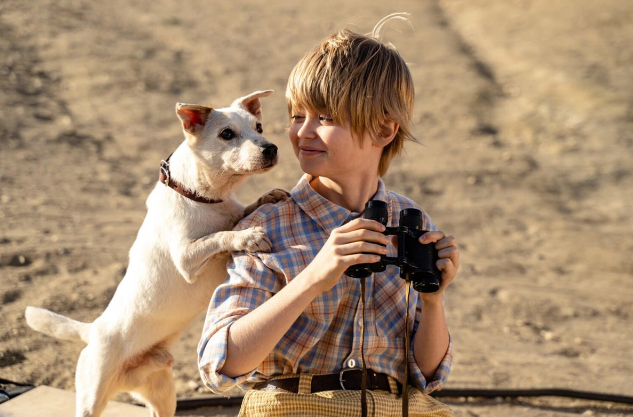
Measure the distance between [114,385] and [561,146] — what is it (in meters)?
6.90

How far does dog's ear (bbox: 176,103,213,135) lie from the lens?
8.58 ft

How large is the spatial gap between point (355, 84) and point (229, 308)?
2.39 ft

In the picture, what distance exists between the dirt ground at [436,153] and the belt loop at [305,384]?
4.01 ft

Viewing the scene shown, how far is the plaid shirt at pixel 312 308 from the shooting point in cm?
191

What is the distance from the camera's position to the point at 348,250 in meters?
1.62

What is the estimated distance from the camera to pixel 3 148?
6668mm

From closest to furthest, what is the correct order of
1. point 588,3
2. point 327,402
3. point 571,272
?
point 327,402 → point 571,272 → point 588,3

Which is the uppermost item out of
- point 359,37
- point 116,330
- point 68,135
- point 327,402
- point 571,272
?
point 359,37

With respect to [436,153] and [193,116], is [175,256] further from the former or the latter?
[436,153]

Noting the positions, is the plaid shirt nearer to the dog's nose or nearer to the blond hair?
the blond hair

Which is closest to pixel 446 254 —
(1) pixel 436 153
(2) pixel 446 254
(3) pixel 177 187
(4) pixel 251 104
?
(2) pixel 446 254

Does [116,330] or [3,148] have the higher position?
[116,330]

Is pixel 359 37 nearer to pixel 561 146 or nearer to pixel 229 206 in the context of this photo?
pixel 229 206

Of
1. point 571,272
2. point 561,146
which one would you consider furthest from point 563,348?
point 561,146
